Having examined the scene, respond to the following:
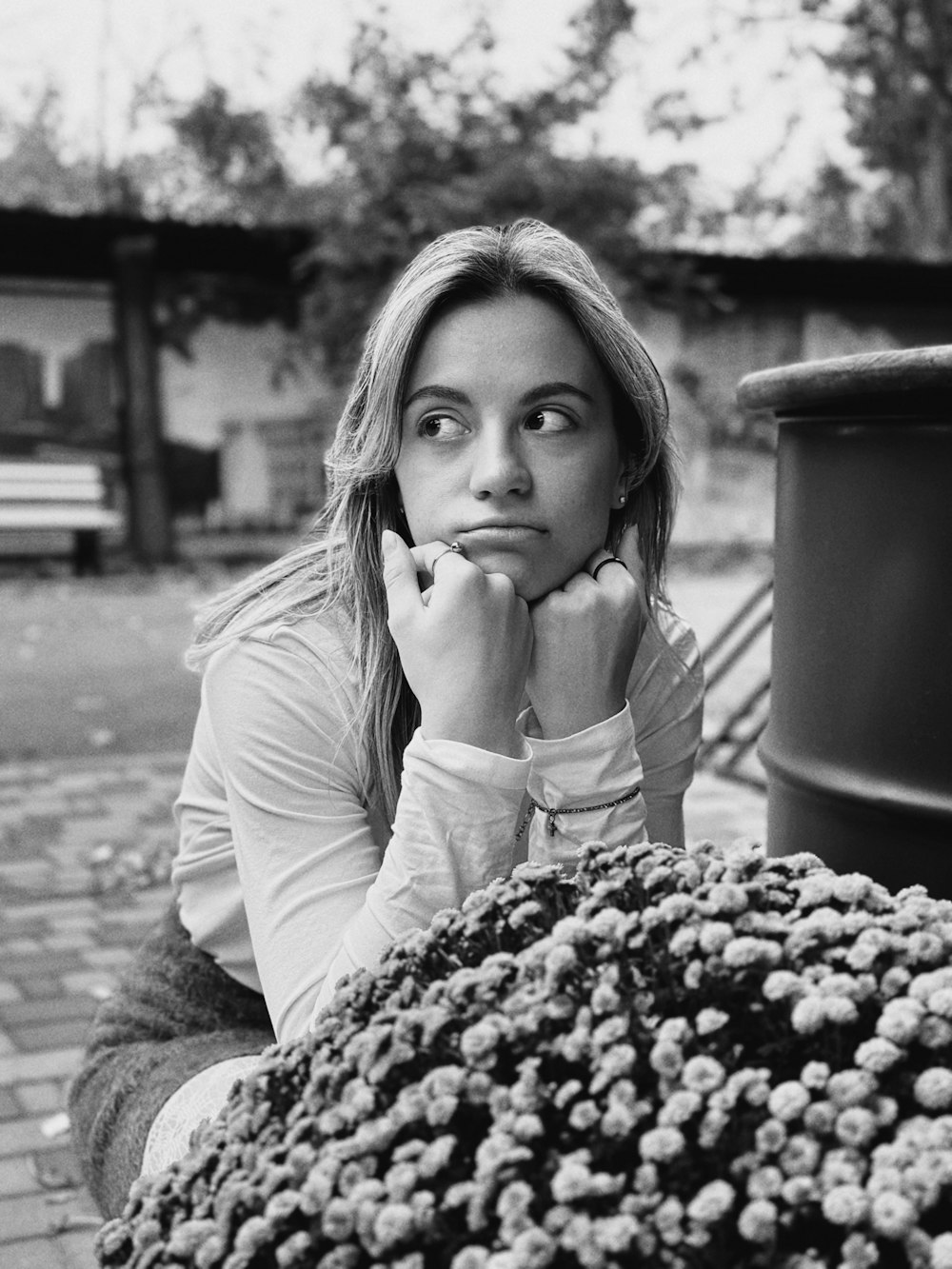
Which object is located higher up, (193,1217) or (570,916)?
(570,916)

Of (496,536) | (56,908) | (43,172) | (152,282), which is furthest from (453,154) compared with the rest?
(43,172)

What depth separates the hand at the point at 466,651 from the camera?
1641 millimetres

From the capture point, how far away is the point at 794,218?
2661 centimetres

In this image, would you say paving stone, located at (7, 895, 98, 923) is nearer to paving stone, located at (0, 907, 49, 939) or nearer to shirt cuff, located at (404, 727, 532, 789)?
paving stone, located at (0, 907, 49, 939)

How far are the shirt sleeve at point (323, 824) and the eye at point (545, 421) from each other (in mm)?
396

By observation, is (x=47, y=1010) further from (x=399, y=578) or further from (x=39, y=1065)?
(x=399, y=578)

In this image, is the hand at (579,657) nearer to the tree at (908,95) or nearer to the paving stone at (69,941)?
the paving stone at (69,941)

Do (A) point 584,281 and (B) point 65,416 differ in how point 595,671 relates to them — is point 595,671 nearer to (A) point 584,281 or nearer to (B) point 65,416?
(A) point 584,281

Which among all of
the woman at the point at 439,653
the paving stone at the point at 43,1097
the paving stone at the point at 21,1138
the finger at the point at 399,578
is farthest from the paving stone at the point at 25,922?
the finger at the point at 399,578

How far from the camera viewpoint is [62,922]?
4.31 metres

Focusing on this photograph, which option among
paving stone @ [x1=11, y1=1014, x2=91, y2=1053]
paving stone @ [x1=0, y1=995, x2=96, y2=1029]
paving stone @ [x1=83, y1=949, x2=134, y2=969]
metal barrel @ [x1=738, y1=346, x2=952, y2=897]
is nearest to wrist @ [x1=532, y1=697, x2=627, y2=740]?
metal barrel @ [x1=738, y1=346, x2=952, y2=897]

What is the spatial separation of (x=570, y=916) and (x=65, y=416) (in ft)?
43.2

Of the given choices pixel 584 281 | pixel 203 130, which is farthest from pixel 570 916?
pixel 203 130

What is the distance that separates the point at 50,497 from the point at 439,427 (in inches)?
477
